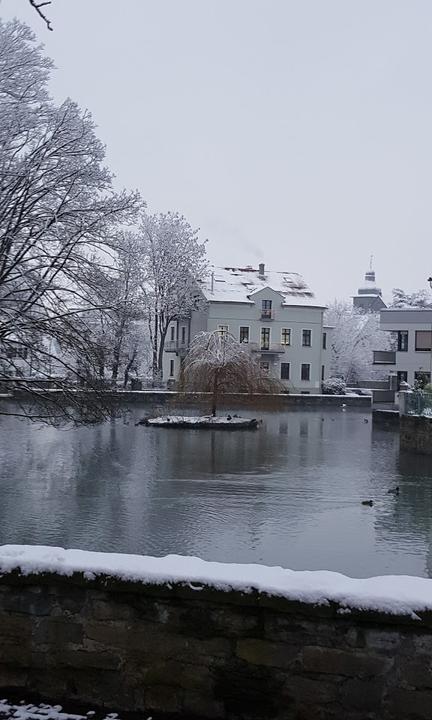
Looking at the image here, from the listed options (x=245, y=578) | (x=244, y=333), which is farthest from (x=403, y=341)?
(x=245, y=578)

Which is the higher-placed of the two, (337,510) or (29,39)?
(29,39)

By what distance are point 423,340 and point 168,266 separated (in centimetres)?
1724

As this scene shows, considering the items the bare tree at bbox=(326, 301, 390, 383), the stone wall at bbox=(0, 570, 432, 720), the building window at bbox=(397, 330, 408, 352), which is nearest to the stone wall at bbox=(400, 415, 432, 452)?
the stone wall at bbox=(0, 570, 432, 720)

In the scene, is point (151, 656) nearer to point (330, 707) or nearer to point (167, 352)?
point (330, 707)

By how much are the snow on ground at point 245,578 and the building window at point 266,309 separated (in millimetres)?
48188

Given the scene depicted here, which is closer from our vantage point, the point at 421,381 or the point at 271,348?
the point at 421,381

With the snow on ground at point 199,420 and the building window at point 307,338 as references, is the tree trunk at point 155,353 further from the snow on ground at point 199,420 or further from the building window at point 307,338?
the snow on ground at point 199,420

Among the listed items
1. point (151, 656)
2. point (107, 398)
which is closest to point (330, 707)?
point (151, 656)

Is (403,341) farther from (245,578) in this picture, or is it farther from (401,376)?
(245,578)

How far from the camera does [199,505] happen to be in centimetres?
→ 1359

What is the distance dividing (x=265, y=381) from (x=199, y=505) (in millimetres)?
22021

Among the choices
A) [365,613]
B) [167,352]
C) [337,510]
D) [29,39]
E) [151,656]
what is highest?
[29,39]

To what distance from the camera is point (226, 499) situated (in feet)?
46.9

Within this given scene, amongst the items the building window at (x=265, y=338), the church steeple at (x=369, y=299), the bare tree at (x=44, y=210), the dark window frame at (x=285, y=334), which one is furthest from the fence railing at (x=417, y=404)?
the church steeple at (x=369, y=299)
